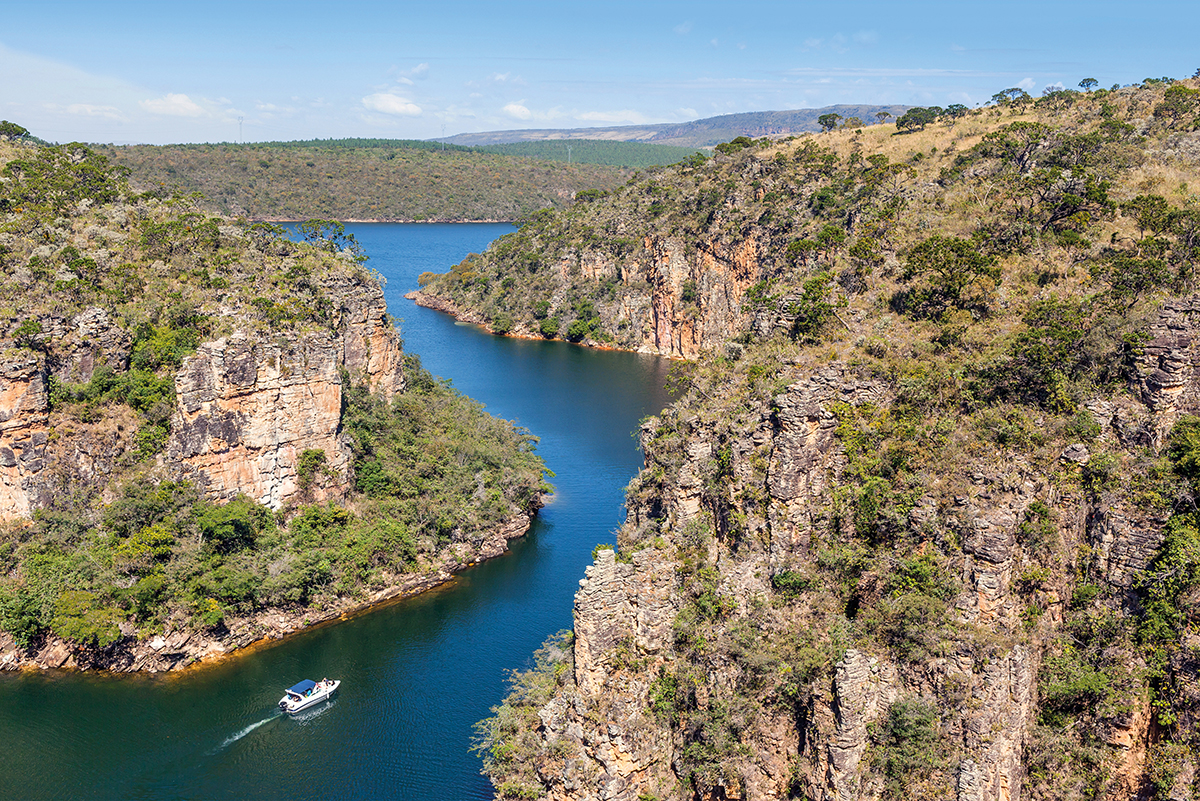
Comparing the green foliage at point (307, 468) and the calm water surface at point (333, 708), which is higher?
the green foliage at point (307, 468)

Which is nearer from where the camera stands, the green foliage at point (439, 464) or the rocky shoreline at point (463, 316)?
the green foliage at point (439, 464)

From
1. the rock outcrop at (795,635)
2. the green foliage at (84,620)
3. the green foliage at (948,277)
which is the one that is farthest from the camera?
the green foliage at (84,620)

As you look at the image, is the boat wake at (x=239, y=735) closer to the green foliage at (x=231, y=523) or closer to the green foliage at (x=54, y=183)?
the green foliage at (x=231, y=523)

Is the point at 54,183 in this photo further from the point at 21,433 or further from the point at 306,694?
the point at 306,694

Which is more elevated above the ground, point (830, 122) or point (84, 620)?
point (830, 122)

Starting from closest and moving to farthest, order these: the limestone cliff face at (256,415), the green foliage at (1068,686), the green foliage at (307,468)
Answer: the green foliage at (1068,686), the limestone cliff face at (256,415), the green foliage at (307,468)

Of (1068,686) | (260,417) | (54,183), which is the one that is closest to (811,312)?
(1068,686)

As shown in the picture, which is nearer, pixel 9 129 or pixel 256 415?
pixel 256 415

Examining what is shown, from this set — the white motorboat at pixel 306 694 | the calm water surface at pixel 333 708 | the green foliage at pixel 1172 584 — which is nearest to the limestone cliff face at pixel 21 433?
the calm water surface at pixel 333 708
